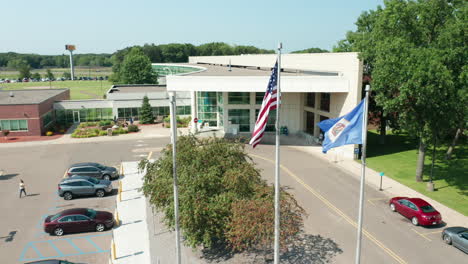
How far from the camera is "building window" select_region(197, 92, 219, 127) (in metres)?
49.9

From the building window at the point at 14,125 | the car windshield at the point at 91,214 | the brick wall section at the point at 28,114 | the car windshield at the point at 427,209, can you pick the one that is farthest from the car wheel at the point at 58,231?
the building window at the point at 14,125

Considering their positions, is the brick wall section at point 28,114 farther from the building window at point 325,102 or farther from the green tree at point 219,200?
the building window at point 325,102

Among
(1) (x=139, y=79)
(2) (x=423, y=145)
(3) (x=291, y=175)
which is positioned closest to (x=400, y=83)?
(2) (x=423, y=145)

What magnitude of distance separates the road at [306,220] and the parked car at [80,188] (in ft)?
1.70

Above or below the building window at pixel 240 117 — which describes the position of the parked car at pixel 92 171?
below

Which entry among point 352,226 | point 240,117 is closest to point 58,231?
point 352,226

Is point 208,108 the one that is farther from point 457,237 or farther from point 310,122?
point 457,237

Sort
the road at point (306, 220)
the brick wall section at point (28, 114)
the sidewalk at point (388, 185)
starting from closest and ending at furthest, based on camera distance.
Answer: the road at point (306, 220)
the sidewalk at point (388, 185)
the brick wall section at point (28, 114)

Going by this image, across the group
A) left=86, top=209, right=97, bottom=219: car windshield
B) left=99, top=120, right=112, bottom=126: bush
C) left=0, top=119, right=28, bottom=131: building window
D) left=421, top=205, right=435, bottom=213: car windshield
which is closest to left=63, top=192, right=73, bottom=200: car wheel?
left=86, top=209, right=97, bottom=219: car windshield

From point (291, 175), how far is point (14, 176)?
24045 millimetres

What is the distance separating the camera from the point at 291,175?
30.1 metres

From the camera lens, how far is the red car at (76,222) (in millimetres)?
19469

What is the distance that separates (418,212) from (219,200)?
12690 mm

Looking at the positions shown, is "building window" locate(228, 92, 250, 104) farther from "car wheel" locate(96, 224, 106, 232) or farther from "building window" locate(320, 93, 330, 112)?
"car wheel" locate(96, 224, 106, 232)
